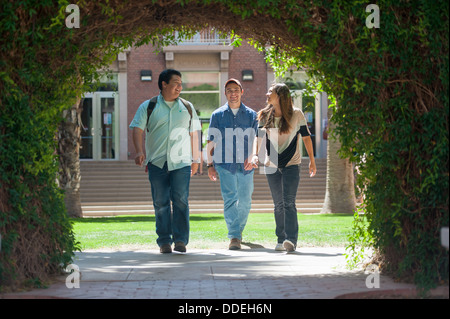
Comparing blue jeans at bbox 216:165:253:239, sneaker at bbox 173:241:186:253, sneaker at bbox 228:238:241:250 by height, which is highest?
blue jeans at bbox 216:165:253:239

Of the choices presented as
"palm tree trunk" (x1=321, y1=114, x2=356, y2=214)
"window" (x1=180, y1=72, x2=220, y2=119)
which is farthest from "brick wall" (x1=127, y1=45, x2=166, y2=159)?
"palm tree trunk" (x1=321, y1=114, x2=356, y2=214)

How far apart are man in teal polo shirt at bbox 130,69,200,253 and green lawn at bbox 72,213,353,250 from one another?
3.42ft

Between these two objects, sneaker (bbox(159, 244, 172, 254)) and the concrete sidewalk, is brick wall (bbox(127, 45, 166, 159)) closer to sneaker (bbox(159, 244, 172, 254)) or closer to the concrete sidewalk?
sneaker (bbox(159, 244, 172, 254))

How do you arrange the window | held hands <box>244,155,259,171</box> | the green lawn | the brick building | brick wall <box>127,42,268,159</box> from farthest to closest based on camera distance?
1. the window
2. brick wall <box>127,42,268,159</box>
3. the brick building
4. the green lawn
5. held hands <box>244,155,259,171</box>

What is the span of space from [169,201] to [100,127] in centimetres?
1991

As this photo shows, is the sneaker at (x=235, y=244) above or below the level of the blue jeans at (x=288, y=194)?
below

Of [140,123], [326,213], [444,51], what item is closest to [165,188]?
[140,123]

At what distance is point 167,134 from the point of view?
8164 mm

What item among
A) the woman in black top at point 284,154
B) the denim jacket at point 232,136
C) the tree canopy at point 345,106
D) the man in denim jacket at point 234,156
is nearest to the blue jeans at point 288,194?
the woman in black top at point 284,154

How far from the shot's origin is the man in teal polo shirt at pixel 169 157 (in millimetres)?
8109

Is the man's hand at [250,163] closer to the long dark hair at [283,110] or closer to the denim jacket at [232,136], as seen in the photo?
the denim jacket at [232,136]

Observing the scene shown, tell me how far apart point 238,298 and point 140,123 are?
362cm

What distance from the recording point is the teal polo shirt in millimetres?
8094

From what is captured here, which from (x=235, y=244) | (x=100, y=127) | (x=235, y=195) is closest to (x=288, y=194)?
(x=235, y=195)
